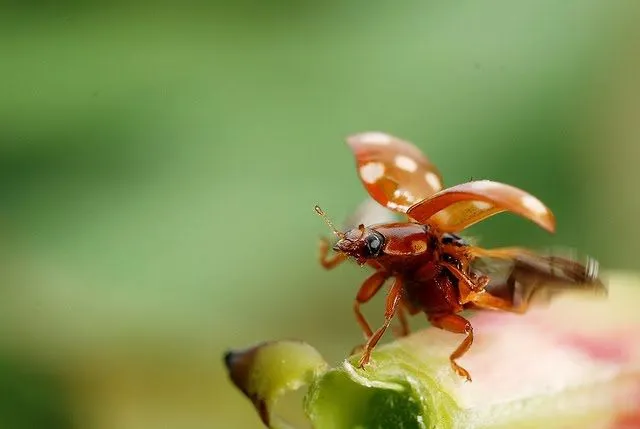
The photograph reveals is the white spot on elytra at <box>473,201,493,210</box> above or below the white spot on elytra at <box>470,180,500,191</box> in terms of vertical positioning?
below

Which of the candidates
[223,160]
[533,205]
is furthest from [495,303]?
[223,160]

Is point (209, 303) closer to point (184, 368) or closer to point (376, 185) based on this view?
point (184, 368)

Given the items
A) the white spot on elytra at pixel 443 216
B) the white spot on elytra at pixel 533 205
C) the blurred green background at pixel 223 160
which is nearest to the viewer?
the white spot on elytra at pixel 533 205

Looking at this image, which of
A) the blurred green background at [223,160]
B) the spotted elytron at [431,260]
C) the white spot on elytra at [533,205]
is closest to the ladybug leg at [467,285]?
the spotted elytron at [431,260]

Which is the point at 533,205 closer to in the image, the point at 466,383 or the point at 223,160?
the point at 466,383

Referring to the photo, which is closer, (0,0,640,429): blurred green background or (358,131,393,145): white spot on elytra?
(358,131,393,145): white spot on elytra

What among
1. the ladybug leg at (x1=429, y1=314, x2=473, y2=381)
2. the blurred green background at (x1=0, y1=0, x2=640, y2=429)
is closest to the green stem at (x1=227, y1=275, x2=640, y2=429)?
the ladybug leg at (x1=429, y1=314, x2=473, y2=381)

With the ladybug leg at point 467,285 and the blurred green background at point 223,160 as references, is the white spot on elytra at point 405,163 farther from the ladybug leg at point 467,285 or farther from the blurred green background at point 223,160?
the blurred green background at point 223,160

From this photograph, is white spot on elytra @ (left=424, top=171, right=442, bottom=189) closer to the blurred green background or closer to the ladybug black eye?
the ladybug black eye

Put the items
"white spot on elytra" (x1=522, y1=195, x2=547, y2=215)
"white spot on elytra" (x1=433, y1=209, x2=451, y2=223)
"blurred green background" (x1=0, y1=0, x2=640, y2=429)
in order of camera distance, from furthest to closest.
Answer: "blurred green background" (x1=0, y1=0, x2=640, y2=429)
"white spot on elytra" (x1=433, y1=209, x2=451, y2=223)
"white spot on elytra" (x1=522, y1=195, x2=547, y2=215)
